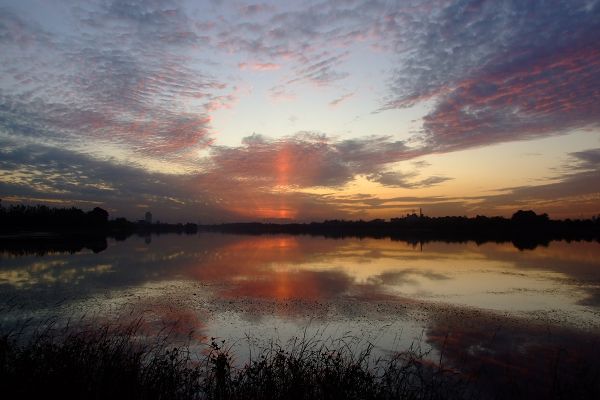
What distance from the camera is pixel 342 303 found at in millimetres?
Answer: 20000

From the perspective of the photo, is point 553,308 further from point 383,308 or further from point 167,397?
point 167,397

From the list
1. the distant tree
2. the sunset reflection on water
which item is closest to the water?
the sunset reflection on water

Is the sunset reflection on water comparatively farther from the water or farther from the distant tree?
the distant tree

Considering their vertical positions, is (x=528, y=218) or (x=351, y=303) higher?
(x=528, y=218)

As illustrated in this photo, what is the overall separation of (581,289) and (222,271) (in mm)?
26148

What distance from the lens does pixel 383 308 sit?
1895cm

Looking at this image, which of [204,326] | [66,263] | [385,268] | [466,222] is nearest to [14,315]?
[204,326]

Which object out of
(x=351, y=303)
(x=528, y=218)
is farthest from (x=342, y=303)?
(x=528, y=218)

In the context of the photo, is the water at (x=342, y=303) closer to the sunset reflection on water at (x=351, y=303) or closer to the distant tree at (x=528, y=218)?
the sunset reflection on water at (x=351, y=303)

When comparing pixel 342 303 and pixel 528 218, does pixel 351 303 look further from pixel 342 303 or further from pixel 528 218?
pixel 528 218

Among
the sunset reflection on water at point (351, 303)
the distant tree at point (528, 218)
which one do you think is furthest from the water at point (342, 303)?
the distant tree at point (528, 218)

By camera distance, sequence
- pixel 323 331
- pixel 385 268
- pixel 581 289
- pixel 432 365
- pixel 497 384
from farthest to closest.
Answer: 1. pixel 385 268
2. pixel 581 289
3. pixel 323 331
4. pixel 432 365
5. pixel 497 384

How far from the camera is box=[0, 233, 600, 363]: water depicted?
14.1 m

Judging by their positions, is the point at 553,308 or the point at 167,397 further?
the point at 553,308
